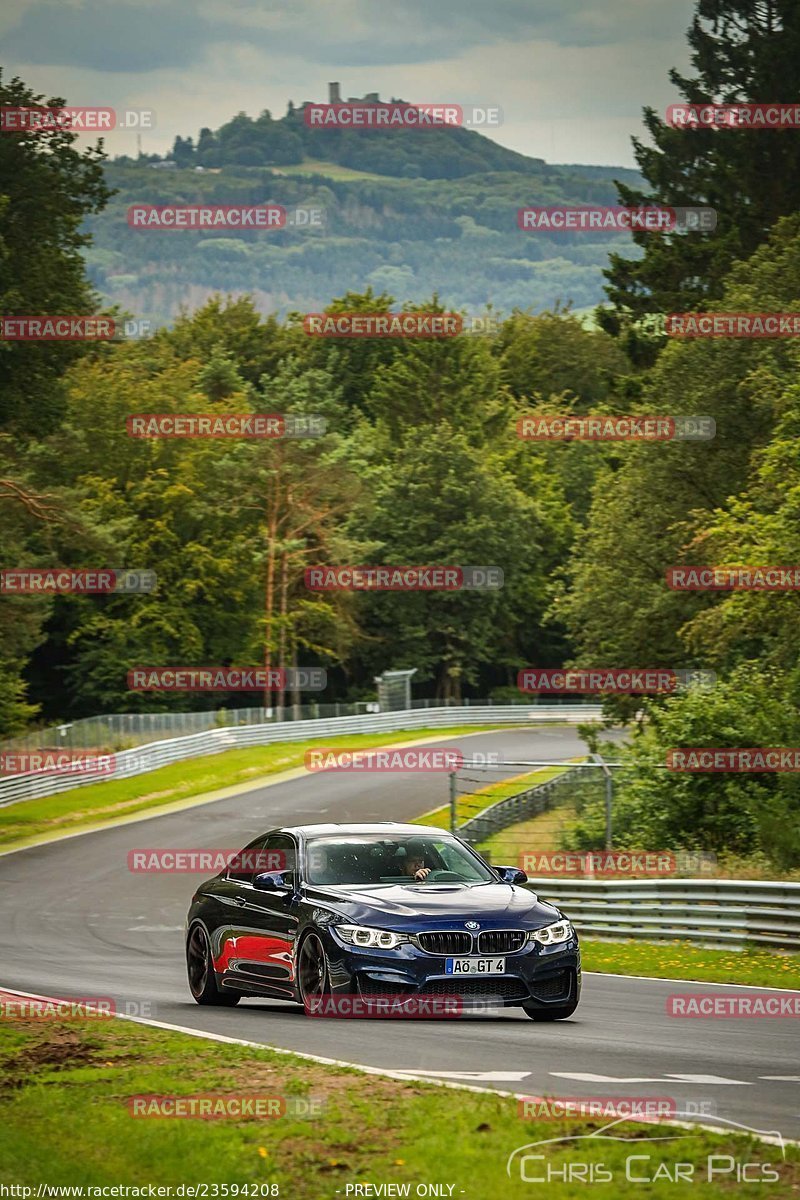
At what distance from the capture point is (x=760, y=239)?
5775cm

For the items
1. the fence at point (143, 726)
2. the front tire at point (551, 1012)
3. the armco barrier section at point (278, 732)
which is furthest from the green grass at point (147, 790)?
the front tire at point (551, 1012)

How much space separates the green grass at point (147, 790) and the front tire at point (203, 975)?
2912 cm

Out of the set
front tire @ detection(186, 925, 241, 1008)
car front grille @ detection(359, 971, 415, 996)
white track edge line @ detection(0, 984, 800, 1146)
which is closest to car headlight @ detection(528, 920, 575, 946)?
car front grille @ detection(359, 971, 415, 996)

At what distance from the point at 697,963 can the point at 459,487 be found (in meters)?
73.0

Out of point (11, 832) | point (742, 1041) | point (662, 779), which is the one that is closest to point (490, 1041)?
point (742, 1041)

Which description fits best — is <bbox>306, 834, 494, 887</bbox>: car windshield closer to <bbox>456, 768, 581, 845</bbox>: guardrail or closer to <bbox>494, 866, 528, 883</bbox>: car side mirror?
<bbox>494, 866, 528, 883</bbox>: car side mirror

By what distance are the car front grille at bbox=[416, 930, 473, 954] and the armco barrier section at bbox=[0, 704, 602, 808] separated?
3929 centimetres

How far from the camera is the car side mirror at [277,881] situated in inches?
554

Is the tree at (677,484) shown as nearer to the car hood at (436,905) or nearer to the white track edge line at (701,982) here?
the white track edge line at (701,982)

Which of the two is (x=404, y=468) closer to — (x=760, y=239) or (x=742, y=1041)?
(x=760, y=239)

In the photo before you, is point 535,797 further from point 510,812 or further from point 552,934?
point 552,934

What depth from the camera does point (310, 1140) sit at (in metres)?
8.13

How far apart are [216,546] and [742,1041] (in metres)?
71.6

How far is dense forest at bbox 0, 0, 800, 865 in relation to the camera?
36.5 metres
